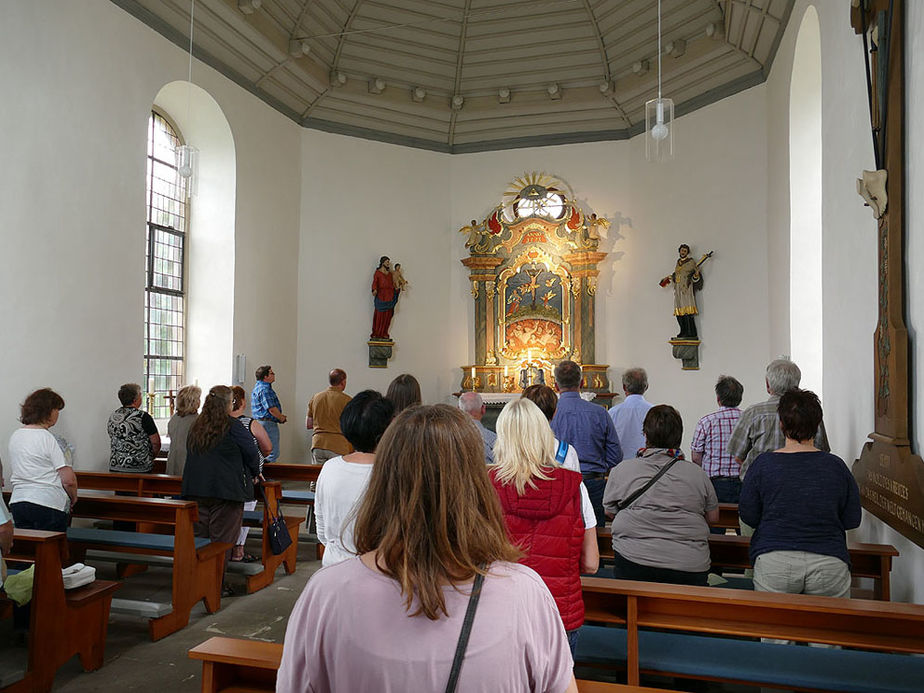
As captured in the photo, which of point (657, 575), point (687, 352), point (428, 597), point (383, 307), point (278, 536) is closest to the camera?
point (428, 597)

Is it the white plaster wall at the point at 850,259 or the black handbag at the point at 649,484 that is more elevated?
the white plaster wall at the point at 850,259

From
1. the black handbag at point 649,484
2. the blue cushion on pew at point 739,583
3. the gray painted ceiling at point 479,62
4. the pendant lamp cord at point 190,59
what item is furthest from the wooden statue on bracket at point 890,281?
the pendant lamp cord at point 190,59

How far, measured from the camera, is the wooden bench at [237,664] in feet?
8.48

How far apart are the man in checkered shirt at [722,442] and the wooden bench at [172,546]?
11.0 ft

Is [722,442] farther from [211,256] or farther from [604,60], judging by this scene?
[604,60]

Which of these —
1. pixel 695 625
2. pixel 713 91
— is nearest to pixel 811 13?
pixel 713 91

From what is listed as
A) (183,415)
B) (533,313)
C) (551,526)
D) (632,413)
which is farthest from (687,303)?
(551,526)

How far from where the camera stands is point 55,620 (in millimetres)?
3871

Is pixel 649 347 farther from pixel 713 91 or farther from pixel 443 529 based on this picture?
pixel 443 529

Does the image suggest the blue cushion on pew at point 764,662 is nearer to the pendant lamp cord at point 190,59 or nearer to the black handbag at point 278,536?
the black handbag at point 278,536

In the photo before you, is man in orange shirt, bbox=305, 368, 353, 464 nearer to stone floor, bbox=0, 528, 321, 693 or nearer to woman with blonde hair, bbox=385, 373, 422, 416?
stone floor, bbox=0, 528, 321, 693

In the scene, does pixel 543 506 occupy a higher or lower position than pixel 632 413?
lower

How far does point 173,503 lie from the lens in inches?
193

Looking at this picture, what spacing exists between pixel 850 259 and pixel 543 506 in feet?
12.4
